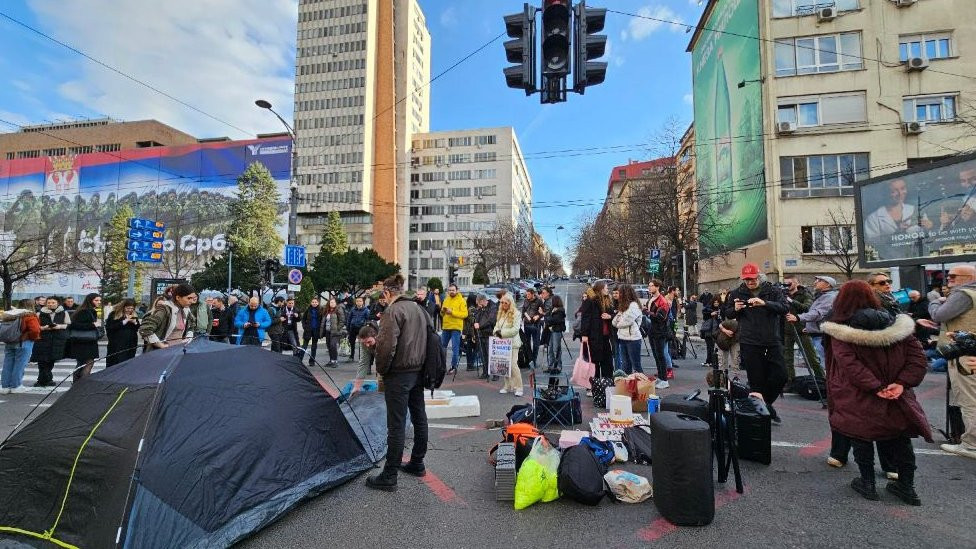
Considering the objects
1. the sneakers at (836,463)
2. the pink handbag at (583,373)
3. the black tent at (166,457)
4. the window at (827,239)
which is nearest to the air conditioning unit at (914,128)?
the window at (827,239)

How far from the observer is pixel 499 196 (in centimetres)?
8994

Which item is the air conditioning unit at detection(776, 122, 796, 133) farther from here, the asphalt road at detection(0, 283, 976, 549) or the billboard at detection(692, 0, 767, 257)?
the asphalt road at detection(0, 283, 976, 549)

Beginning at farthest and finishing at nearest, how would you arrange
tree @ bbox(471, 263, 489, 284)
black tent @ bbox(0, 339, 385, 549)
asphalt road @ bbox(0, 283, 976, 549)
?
tree @ bbox(471, 263, 489, 284) → asphalt road @ bbox(0, 283, 976, 549) → black tent @ bbox(0, 339, 385, 549)

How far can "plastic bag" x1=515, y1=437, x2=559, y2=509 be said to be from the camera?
12.5ft

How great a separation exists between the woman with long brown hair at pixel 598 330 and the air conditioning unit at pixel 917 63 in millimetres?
28705

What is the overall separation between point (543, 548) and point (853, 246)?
92.8 ft

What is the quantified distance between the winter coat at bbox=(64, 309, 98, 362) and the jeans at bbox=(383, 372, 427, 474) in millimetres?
7579

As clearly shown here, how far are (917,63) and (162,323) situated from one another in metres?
35.0

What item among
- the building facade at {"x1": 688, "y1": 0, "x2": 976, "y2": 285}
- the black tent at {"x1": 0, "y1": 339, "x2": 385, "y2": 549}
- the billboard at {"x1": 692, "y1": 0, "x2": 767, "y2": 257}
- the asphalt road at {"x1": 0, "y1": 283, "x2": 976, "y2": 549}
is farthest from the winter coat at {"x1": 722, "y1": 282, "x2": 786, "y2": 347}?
the billboard at {"x1": 692, "y1": 0, "x2": 767, "y2": 257}

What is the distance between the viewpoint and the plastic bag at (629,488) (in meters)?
3.87

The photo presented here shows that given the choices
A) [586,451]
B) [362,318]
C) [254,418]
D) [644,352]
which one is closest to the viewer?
[254,418]

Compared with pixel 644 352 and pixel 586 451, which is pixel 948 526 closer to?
pixel 586 451

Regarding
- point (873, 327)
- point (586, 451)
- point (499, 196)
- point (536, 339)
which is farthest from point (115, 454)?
point (499, 196)

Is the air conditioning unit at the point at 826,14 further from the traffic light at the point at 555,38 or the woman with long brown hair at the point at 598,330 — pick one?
the woman with long brown hair at the point at 598,330
